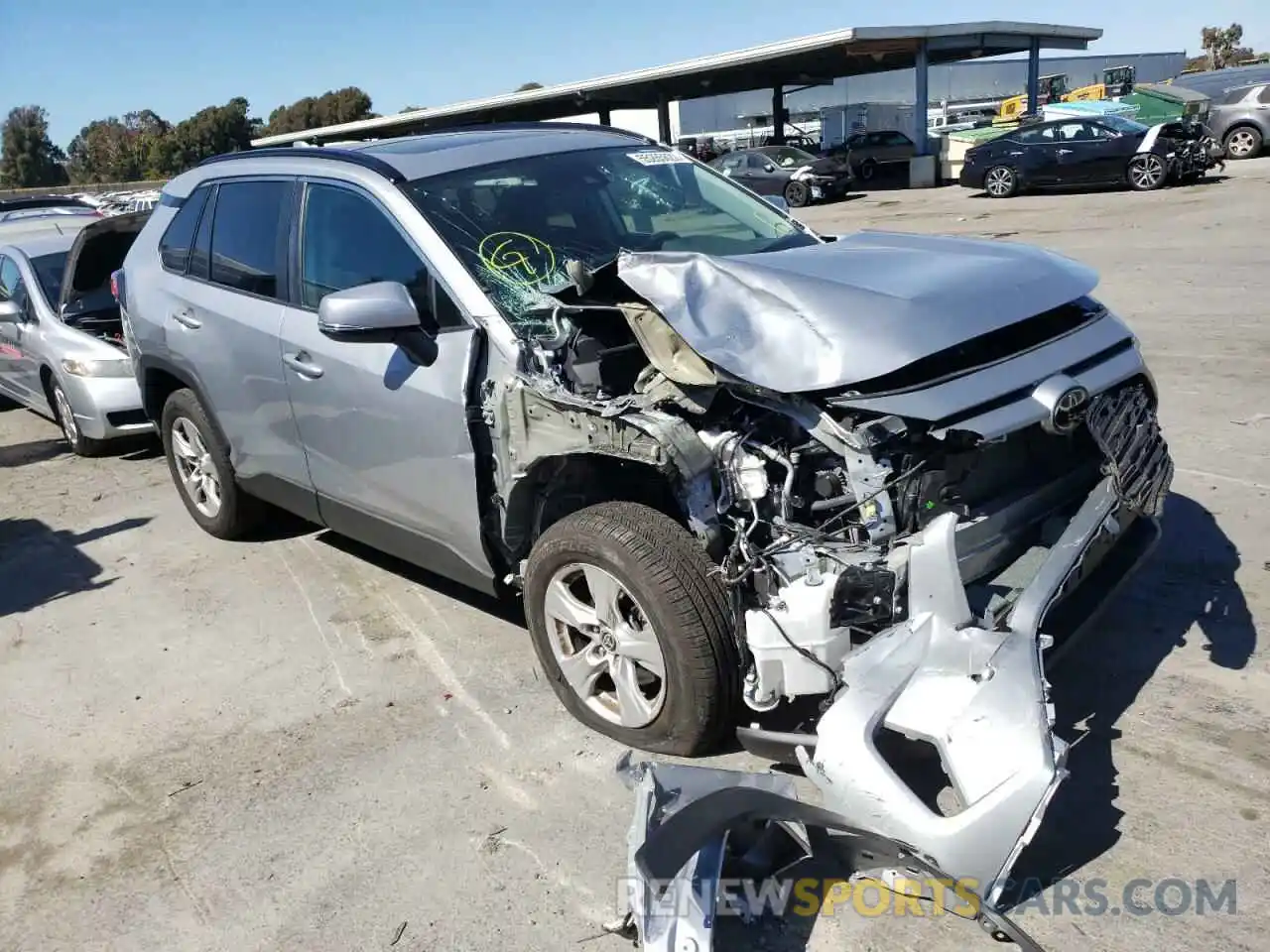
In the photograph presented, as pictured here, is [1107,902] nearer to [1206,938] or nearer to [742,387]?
[1206,938]

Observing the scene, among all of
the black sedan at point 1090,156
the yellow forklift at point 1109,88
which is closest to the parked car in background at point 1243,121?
the black sedan at point 1090,156

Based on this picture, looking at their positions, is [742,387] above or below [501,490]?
above

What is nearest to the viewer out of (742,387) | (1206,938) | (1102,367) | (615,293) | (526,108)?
(1206,938)

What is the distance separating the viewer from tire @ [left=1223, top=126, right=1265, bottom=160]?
76.2 ft

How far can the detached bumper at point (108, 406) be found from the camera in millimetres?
7520

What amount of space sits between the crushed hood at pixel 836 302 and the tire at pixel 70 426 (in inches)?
237

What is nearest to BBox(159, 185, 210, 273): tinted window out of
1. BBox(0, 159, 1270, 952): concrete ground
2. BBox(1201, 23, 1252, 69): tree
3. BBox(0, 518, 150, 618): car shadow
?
BBox(0, 159, 1270, 952): concrete ground

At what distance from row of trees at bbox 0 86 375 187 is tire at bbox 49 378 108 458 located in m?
58.6

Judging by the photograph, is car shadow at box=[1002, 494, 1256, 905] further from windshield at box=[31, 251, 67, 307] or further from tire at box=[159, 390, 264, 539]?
windshield at box=[31, 251, 67, 307]

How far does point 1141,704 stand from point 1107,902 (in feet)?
3.30

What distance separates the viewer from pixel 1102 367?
3.42 meters

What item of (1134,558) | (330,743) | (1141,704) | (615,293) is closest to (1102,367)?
(1134,558)

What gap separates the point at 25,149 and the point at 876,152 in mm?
58257

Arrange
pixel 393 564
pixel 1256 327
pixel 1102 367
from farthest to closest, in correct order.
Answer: pixel 1256 327, pixel 393 564, pixel 1102 367
